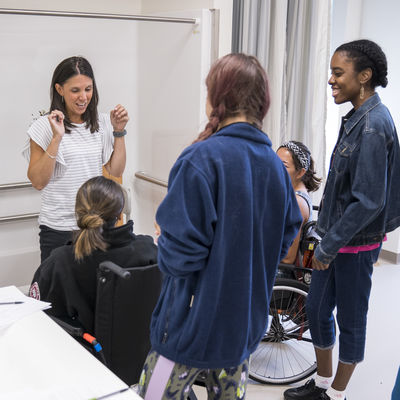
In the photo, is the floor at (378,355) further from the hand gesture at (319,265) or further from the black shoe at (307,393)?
the hand gesture at (319,265)

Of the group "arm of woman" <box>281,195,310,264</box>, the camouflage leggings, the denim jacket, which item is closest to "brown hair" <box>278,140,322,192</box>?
"arm of woman" <box>281,195,310,264</box>

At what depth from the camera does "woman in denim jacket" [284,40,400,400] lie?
1766mm

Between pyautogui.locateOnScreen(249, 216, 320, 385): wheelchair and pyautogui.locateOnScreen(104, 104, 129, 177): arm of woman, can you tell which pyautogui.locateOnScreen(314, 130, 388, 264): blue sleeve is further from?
pyautogui.locateOnScreen(104, 104, 129, 177): arm of woman

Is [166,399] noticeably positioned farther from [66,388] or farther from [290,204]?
[290,204]

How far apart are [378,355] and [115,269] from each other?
5.86 feet

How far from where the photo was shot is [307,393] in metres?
2.18

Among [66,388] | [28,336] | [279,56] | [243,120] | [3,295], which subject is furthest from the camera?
[279,56]

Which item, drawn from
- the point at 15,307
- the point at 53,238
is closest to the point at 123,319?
the point at 15,307

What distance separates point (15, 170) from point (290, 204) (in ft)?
6.67

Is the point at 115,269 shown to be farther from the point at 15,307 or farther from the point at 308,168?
the point at 308,168

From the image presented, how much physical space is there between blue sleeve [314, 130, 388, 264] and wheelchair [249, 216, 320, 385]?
48 cm

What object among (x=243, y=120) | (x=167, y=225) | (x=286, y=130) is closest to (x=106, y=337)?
(x=167, y=225)

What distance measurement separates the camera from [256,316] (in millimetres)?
1312

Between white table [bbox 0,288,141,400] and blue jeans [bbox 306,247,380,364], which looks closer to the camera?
white table [bbox 0,288,141,400]
